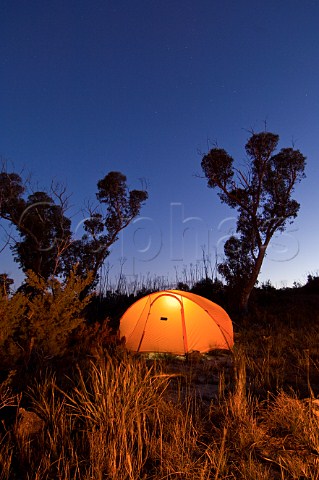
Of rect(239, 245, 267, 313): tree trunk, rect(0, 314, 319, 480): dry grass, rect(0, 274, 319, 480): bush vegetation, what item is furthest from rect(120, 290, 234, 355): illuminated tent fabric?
rect(239, 245, 267, 313): tree trunk

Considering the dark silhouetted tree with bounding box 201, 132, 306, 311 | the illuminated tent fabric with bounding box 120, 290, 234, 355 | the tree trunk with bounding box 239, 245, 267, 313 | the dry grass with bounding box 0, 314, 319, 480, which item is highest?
the dark silhouetted tree with bounding box 201, 132, 306, 311

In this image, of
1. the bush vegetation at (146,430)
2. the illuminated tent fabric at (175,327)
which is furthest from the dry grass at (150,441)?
the illuminated tent fabric at (175,327)

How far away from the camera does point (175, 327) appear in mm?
9016

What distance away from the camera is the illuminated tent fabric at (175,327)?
A: 8844mm

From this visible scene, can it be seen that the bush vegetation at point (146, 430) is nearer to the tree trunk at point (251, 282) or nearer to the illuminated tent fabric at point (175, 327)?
the illuminated tent fabric at point (175, 327)

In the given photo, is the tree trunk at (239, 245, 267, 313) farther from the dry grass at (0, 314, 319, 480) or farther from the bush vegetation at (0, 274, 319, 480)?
the dry grass at (0, 314, 319, 480)

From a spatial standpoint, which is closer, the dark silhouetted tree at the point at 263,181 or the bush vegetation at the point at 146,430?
the bush vegetation at the point at 146,430

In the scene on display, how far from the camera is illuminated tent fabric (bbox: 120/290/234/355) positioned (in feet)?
29.0

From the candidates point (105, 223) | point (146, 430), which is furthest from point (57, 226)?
point (146, 430)

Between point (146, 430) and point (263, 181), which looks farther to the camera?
point (263, 181)

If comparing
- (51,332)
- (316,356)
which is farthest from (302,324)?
(51,332)

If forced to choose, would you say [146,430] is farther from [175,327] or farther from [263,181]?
[263,181]

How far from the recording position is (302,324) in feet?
39.2

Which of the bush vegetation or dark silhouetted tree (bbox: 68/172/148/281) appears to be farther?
dark silhouetted tree (bbox: 68/172/148/281)
